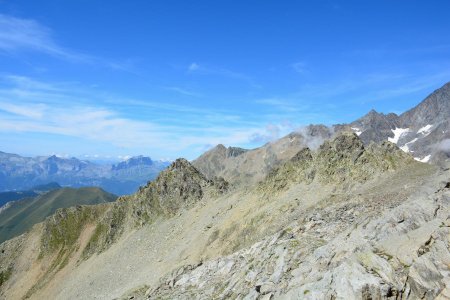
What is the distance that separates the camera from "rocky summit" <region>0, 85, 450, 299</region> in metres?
28.0

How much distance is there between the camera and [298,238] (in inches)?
1750

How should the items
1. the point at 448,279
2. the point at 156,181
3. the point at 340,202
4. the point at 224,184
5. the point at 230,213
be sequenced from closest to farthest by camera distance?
the point at 448,279
the point at 340,202
the point at 230,213
the point at 224,184
the point at 156,181

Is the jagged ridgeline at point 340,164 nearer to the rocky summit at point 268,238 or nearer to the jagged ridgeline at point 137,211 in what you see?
the rocky summit at point 268,238

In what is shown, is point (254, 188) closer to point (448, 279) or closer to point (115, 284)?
point (115, 284)

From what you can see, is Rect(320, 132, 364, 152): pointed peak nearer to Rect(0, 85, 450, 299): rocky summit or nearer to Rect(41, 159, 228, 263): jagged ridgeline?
Rect(0, 85, 450, 299): rocky summit

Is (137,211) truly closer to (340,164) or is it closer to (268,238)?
(340,164)

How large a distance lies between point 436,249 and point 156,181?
12029 cm

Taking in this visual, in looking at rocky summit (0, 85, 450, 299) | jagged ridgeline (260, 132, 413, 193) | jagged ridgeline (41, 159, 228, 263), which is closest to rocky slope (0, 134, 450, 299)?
rocky summit (0, 85, 450, 299)

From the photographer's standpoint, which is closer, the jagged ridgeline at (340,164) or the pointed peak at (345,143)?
the jagged ridgeline at (340,164)

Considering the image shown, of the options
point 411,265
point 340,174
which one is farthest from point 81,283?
point 411,265

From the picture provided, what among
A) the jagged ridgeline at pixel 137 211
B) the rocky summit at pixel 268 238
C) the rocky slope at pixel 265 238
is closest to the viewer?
the rocky summit at pixel 268 238

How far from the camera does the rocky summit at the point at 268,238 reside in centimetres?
2805

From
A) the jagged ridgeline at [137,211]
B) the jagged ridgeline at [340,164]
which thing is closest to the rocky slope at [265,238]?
the jagged ridgeline at [340,164]

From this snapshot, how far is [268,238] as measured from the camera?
53.8 meters
